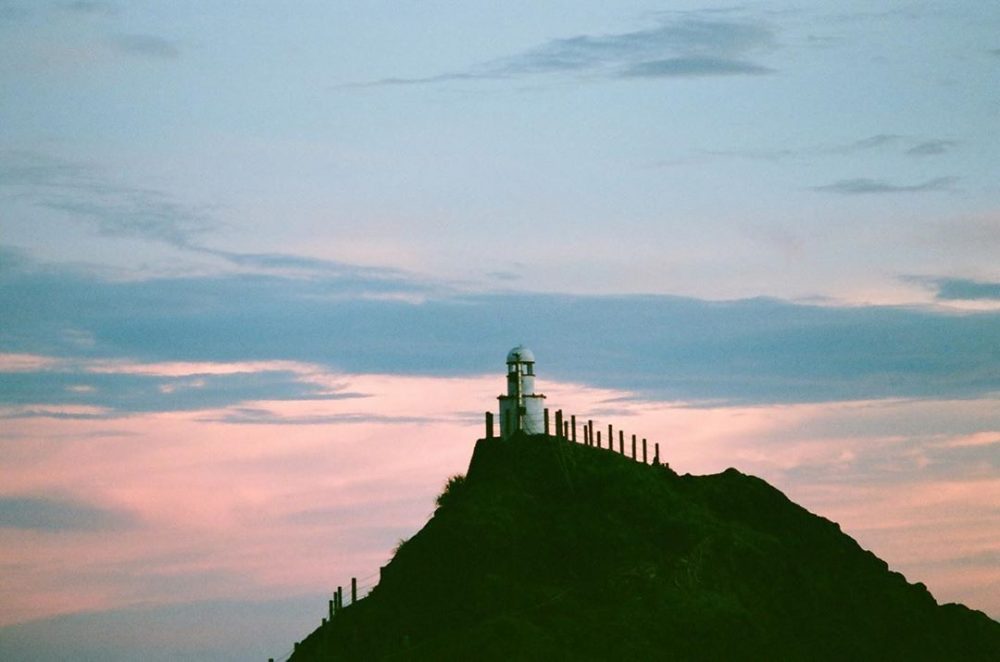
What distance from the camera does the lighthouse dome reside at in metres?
87.6

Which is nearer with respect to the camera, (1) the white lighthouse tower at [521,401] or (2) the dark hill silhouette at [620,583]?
(2) the dark hill silhouette at [620,583]

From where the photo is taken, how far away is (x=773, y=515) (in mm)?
89812

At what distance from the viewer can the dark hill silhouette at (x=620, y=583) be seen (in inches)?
2894

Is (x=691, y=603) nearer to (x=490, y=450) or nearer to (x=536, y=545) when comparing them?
(x=536, y=545)

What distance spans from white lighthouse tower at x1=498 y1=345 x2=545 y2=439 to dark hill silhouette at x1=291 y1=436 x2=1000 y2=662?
3.13 ft

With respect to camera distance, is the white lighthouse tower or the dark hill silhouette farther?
the white lighthouse tower

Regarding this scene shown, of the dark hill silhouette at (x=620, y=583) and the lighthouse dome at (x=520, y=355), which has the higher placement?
the lighthouse dome at (x=520, y=355)

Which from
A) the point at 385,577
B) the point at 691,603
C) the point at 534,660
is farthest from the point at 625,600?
the point at 385,577

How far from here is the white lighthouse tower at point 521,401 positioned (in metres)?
86.8

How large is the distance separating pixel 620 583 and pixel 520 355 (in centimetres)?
1616

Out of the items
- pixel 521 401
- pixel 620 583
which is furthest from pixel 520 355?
pixel 620 583

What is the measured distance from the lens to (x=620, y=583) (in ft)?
251

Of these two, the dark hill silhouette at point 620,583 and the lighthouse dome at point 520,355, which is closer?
the dark hill silhouette at point 620,583

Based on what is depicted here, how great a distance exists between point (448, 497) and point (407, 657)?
17.0 meters
